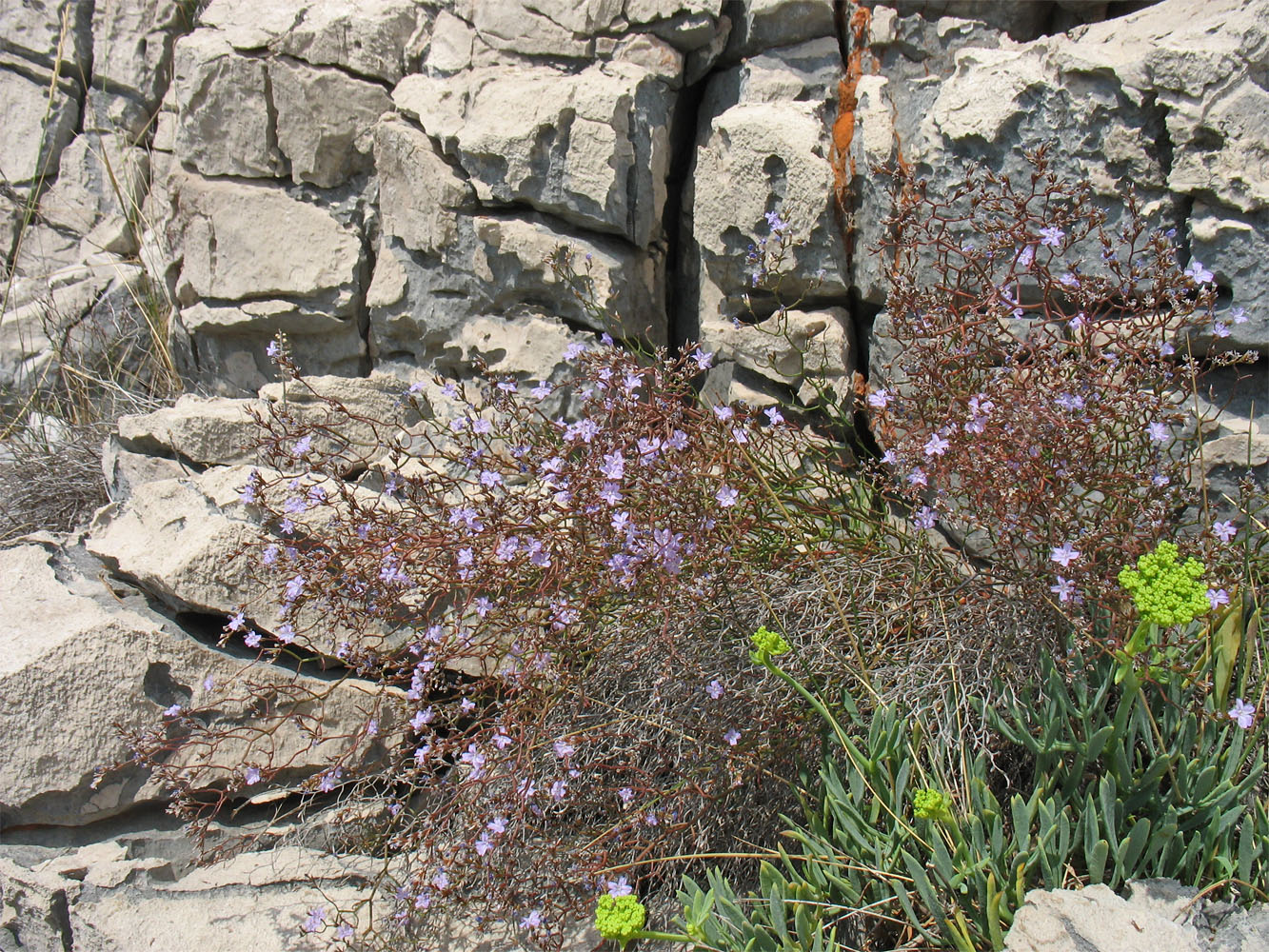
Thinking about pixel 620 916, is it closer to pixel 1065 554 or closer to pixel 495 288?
pixel 1065 554

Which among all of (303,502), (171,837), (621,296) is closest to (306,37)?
(621,296)

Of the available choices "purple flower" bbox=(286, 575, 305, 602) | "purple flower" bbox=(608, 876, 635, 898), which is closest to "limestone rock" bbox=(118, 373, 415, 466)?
"purple flower" bbox=(286, 575, 305, 602)

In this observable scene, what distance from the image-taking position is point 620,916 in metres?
1.82

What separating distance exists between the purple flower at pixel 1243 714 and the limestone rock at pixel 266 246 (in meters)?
3.16

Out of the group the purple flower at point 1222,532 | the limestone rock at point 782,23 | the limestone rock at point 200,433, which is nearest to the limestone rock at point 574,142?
the limestone rock at point 782,23

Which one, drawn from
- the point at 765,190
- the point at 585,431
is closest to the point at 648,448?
the point at 585,431

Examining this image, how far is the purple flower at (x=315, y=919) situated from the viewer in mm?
2402

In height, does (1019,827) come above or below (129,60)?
below

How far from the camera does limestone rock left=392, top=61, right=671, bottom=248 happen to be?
3.40 m

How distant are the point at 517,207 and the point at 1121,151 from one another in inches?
75.4

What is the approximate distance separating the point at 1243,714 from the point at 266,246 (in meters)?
Answer: 3.53

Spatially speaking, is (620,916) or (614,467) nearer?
(620,916)

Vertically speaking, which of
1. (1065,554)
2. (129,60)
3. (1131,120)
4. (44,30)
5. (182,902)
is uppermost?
(44,30)

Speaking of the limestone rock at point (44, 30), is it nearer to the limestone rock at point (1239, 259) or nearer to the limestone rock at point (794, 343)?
the limestone rock at point (794, 343)
